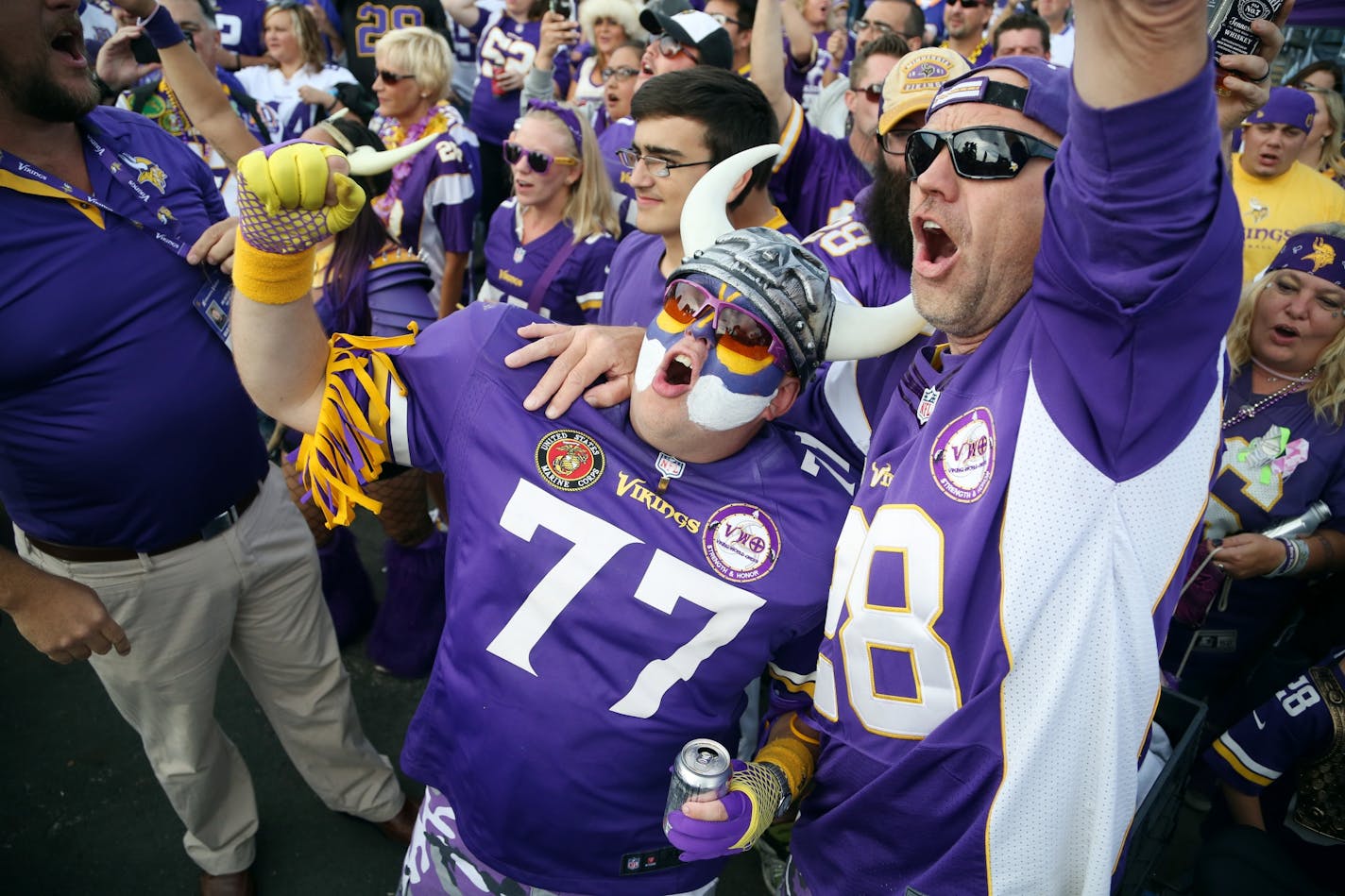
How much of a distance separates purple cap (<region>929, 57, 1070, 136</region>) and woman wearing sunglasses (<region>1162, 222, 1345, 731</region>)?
6.35 feet

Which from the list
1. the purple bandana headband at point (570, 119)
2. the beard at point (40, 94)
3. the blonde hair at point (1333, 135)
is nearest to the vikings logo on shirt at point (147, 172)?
the beard at point (40, 94)

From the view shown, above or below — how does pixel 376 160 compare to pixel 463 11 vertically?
above

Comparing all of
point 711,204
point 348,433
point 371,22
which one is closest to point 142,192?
point 348,433

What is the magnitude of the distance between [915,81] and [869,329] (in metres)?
1.53

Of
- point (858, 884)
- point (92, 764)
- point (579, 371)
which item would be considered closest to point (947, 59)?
point (579, 371)

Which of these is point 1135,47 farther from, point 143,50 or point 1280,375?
point 143,50

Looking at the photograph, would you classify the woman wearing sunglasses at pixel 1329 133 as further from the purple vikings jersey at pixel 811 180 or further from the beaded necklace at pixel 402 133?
the beaded necklace at pixel 402 133

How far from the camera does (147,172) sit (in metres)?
2.66

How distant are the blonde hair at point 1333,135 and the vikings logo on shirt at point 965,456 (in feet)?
18.5

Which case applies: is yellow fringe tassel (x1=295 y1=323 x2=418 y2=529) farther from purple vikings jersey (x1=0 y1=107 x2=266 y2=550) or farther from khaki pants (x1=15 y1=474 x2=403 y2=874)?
khaki pants (x1=15 y1=474 x2=403 y2=874)

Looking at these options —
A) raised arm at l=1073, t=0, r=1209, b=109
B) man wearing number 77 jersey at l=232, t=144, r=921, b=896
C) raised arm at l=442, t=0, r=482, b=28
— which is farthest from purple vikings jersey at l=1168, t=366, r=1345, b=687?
raised arm at l=442, t=0, r=482, b=28

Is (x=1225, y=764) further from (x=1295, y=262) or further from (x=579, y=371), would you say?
(x=579, y=371)

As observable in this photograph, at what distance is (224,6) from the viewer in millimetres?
7254

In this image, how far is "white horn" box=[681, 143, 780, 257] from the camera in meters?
2.14
